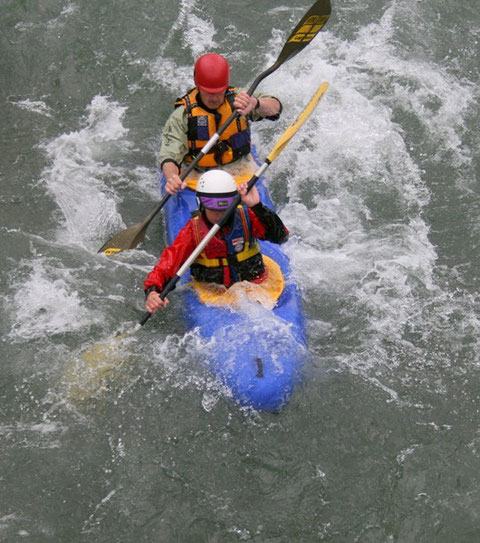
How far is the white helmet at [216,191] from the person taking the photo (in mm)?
5059

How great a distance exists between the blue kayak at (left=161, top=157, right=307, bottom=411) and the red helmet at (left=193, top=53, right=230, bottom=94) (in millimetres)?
1775

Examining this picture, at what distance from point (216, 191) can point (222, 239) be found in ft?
1.30

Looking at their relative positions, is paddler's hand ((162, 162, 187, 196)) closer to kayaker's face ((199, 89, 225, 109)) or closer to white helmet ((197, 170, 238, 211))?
kayaker's face ((199, 89, 225, 109))

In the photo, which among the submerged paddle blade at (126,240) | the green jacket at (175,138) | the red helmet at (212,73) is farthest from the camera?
the green jacket at (175,138)

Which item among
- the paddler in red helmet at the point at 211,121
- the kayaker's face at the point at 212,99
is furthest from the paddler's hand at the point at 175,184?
the kayaker's face at the point at 212,99

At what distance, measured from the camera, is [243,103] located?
625 centimetres

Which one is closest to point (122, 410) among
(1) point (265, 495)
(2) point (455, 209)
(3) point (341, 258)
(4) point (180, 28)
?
(1) point (265, 495)

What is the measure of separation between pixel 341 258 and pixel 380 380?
1462 millimetres

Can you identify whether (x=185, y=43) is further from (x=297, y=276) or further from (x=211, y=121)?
(x=297, y=276)

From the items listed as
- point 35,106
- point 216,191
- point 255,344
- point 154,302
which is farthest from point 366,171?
point 35,106

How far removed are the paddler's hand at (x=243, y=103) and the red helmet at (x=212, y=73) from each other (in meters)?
0.17

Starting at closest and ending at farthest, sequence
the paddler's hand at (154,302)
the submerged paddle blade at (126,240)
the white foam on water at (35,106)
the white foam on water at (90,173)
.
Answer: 1. the paddler's hand at (154,302)
2. the submerged paddle blade at (126,240)
3. the white foam on water at (90,173)
4. the white foam on water at (35,106)

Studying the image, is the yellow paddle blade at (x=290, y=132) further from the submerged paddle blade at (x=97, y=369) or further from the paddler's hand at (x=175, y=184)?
the submerged paddle blade at (x=97, y=369)

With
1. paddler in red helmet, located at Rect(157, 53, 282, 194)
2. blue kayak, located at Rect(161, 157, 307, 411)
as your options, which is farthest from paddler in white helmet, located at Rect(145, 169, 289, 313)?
paddler in red helmet, located at Rect(157, 53, 282, 194)
